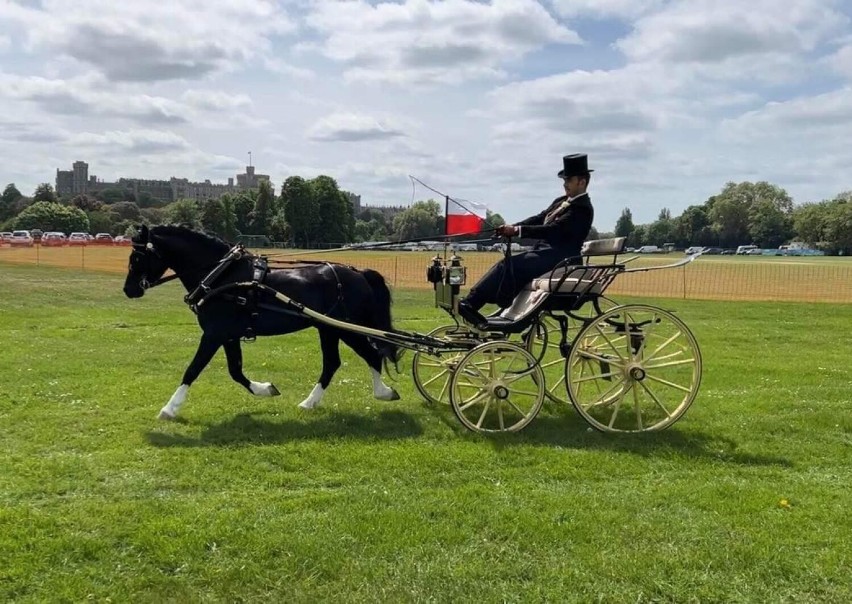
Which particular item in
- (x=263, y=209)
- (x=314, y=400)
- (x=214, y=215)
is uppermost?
(x=263, y=209)

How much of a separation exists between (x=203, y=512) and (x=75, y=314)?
1578cm

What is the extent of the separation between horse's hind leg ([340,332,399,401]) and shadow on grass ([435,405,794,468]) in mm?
998

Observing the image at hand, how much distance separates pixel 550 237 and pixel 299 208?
91092mm

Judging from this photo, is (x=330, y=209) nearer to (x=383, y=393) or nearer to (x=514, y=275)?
(x=383, y=393)

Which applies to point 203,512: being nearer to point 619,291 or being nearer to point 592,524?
point 592,524

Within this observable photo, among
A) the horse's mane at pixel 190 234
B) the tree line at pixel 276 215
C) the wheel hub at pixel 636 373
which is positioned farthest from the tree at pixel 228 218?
the wheel hub at pixel 636 373

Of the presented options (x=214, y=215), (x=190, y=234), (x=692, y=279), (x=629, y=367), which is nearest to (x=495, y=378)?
(x=629, y=367)

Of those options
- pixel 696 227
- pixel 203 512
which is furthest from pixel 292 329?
pixel 696 227

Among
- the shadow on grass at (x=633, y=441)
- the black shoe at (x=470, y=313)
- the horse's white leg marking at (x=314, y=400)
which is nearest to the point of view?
the shadow on grass at (x=633, y=441)

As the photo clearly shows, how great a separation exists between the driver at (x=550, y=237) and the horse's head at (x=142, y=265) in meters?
3.40

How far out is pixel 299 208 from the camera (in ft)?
317

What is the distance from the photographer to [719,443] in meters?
7.44

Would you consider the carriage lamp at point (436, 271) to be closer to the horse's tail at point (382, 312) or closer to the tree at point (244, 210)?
the horse's tail at point (382, 312)

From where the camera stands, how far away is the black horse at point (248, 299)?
8047mm
